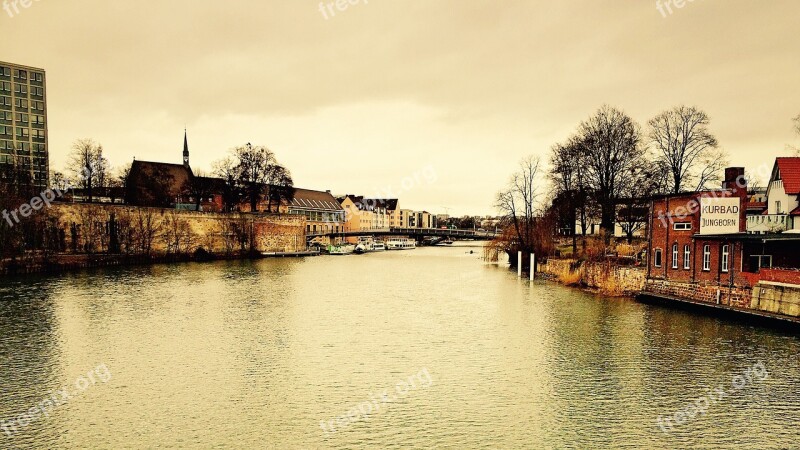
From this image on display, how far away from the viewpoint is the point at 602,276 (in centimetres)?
3259

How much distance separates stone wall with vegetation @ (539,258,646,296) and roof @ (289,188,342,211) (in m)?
67.3

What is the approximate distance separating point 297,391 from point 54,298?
22.6m

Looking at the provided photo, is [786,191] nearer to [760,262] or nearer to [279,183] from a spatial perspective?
[760,262]

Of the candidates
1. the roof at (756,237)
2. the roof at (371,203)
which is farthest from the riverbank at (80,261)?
the roof at (371,203)

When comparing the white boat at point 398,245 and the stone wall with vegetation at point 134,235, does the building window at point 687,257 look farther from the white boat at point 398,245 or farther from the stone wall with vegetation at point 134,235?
the white boat at point 398,245

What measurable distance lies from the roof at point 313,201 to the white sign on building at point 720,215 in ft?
261

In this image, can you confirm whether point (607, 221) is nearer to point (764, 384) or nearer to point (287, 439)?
point (764, 384)

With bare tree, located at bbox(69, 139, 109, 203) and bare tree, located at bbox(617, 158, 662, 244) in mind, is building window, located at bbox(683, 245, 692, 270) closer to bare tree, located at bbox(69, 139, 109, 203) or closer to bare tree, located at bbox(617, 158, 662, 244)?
bare tree, located at bbox(617, 158, 662, 244)

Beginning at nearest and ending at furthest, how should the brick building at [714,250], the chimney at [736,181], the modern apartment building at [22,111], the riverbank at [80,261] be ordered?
the brick building at [714,250], the chimney at [736,181], the riverbank at [80,261], the modern apartment building at [22,111]

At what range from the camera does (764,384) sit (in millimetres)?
13875

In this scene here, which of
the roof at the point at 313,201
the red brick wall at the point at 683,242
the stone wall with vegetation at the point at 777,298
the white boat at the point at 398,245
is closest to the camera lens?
the stone wall with vegetation at the point at 777,298

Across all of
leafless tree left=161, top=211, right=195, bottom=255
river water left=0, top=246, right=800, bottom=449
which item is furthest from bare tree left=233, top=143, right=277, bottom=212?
river water left=0, top=246, right=800, bottom=449

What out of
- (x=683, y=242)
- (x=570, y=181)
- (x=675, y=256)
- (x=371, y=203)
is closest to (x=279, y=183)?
(x=570, y=181)

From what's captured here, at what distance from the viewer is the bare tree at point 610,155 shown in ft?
138
